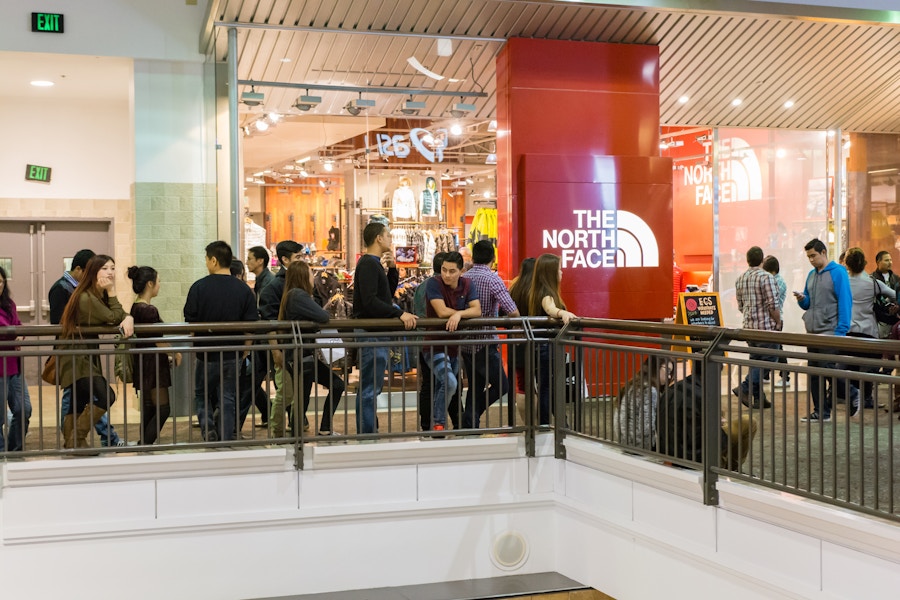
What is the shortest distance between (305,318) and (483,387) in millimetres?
1376

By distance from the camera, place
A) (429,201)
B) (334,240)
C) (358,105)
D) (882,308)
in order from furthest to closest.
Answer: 1. (334,240)
2. (429,201)
3. (358,105)
4. (882,308)

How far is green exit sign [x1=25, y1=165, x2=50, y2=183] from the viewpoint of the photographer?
1191 centimetres

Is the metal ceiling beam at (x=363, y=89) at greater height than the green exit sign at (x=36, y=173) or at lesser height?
greater

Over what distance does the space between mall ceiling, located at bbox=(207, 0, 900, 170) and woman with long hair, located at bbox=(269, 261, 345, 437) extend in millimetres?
3295

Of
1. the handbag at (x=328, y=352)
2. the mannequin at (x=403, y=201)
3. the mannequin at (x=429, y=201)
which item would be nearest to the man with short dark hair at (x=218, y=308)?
the handbag at (x=328, y=352)

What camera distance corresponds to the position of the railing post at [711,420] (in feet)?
16.9

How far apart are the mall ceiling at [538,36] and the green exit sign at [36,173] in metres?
2.97

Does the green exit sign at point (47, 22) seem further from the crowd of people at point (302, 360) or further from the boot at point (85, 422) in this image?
the boot at point (85, 422)

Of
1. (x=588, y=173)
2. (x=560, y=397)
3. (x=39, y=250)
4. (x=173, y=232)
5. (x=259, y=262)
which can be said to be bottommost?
(x=560, y=397)

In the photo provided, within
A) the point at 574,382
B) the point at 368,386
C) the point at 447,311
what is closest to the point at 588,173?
the point at 447,311

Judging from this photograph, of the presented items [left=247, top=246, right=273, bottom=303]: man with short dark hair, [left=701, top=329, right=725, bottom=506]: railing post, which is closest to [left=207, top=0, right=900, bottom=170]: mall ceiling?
[left=247, top=246, right=273, bottom=303]: man with short dark hair

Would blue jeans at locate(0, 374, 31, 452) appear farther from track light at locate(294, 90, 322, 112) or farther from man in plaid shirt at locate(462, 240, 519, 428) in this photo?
track light at locate(294, 90, 322, 112)

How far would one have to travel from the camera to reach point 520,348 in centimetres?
680

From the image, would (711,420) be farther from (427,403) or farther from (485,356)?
(427,403)
